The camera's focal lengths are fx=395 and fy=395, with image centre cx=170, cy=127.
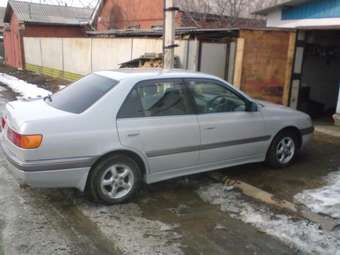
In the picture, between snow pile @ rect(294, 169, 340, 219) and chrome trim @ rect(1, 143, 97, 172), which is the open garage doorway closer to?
snow pile @ rect(294, 169, 340, 219)

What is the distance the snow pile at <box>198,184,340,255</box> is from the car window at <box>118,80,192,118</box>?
1.18 m

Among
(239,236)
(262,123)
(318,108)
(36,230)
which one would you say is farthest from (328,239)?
(318,108)

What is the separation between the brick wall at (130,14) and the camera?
841 inches

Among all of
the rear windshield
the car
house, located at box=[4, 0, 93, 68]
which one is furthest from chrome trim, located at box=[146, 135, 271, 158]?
house, located at box=[4, 0, 93, 68]

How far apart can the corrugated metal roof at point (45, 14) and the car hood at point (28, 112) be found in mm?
25513

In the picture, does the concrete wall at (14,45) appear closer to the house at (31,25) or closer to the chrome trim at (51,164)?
the house at (31,25)

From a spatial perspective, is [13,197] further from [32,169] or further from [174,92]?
[174,92]

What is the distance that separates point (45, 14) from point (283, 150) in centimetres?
2860

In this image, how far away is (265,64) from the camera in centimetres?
→ 973

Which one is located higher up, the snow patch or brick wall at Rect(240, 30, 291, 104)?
brick wall at Rect(240, 30, 291, 104)

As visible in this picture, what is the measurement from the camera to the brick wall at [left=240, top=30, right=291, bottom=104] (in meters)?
9.45

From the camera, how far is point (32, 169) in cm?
418

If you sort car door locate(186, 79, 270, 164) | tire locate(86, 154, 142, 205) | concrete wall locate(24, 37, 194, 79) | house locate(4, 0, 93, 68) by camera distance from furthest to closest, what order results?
house locate(4, 0, 93, 68)
concrete wall locate(24, 37, 194, 79)
car door locate(186, 79, 270, 164)
tire locate(86, 154, 142, 205)

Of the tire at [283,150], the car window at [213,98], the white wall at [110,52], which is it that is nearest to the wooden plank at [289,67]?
the tire at [283,150]
